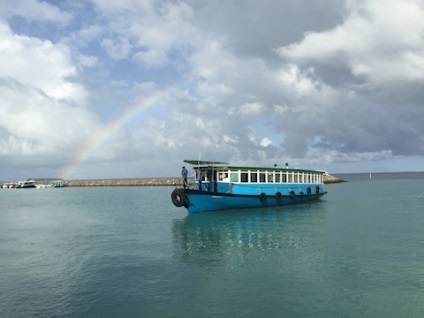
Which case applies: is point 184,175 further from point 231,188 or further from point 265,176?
point 265,176

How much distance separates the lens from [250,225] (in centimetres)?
3112

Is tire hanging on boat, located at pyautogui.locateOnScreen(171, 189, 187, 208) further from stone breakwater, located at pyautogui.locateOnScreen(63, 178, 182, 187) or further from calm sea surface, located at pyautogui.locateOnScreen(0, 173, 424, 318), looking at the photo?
stone breakwater, located at pyautogui.locateOnScreen(63, 178, 182, 187)

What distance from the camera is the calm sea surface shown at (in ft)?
41.4

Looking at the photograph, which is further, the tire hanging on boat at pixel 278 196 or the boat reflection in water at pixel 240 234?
the tire hanging on boat at pixel 278 196

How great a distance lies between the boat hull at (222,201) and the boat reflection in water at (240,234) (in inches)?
31.6

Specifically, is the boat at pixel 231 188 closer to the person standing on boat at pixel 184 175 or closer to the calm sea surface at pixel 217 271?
the person standing on boat at pixel 184 175

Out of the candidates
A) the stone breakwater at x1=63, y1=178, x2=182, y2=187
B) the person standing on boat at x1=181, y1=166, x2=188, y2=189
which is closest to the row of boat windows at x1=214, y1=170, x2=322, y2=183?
the person standing on boat at x1=181, y1=166, x2=188, y2=189

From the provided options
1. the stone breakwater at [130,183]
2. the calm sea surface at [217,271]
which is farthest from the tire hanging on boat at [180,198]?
the stone breakwater at [130,183]

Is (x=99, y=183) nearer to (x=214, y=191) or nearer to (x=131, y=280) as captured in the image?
(x=214, y=191)

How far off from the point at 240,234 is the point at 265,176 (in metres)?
16.4

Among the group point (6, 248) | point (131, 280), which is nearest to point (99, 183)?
point (6, 248)

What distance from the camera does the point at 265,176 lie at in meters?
42.3

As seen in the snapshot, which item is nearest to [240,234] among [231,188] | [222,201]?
[222,201]

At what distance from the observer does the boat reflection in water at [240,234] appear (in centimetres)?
2073
